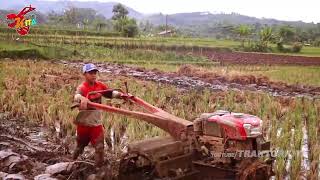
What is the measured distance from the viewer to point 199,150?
4.74m

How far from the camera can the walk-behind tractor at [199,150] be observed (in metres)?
4.47

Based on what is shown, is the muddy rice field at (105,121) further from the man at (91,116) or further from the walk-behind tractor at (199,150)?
the walk-behind tractor at (199,150)

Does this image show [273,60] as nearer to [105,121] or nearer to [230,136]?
[105,121]

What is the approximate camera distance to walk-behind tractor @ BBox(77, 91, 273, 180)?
447 cm

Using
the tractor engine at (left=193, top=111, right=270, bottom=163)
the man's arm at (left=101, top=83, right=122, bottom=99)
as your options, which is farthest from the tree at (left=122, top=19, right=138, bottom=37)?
the tractor engine at (left=193, top=111, right=270, bottom=163)

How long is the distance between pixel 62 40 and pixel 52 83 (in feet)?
60.1

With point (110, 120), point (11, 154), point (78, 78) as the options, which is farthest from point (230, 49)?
point (11, 154)

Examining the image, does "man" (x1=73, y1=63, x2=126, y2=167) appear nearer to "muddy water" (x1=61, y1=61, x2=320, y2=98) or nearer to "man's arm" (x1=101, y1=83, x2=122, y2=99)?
"man's arm" (x1=101, y1=83, x2=122, y2=99)

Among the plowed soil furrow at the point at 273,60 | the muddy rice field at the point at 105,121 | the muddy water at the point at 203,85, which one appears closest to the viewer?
the muddy rice field at the point at 105,121

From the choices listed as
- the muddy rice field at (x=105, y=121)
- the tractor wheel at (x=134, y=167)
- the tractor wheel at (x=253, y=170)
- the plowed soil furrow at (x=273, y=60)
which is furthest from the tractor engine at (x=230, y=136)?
the plowed soil furrow at (x=273, y=60)

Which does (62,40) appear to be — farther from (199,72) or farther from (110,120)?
(110,120)

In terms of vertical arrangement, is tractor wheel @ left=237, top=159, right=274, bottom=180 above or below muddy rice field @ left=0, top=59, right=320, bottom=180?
above

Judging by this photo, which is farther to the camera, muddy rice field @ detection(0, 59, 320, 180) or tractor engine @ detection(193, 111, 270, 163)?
muddy rice field @ detection(0, 59, 320, 180)

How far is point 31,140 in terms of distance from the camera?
7.18m
